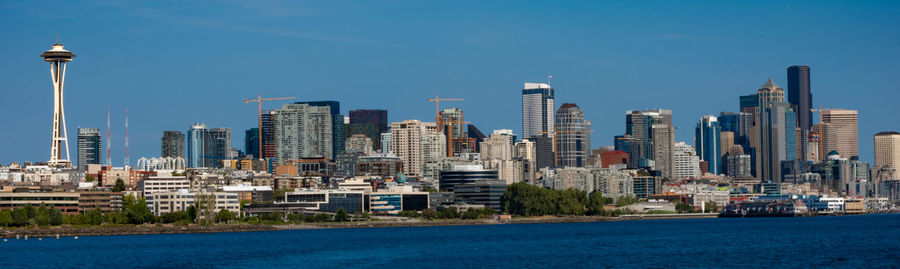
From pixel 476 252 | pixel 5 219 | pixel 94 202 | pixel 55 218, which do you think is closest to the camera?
pixel 476 252

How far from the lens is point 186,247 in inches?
4702

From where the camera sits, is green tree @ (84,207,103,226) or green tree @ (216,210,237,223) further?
green tree @ (216,210,237,223)

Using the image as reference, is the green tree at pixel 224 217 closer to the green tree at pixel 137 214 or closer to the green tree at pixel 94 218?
the green tree at pixel 137 214

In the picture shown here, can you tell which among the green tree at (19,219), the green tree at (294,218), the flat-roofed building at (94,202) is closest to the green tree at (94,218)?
the green tree at (19,219)

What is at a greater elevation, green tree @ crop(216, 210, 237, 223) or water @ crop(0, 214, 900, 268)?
green tree @ crop(216, 210, 237, 223)

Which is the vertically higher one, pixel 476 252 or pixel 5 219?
pixel 5 219

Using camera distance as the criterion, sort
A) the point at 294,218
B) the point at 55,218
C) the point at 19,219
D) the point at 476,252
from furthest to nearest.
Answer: the point at 294,218 → the point at 55,218 → the point at 19,219 → the point at 476,252

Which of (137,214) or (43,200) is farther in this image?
(43,200)

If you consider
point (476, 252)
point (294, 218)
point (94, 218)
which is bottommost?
point (476, 252)

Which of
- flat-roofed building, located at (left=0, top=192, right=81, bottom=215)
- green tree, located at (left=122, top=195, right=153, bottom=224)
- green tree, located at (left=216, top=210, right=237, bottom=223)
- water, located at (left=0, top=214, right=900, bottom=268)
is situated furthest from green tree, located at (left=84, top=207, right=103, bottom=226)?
water, located at (left=0, top=214, right=900, bottom=268)

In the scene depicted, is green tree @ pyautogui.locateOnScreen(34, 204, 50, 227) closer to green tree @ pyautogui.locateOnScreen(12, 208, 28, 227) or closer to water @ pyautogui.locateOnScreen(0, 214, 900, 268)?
green tree @ pyautogui.locateOnScreen(12, 208, 28, 227)

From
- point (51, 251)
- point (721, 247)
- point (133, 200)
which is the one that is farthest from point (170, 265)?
point (133, 200)

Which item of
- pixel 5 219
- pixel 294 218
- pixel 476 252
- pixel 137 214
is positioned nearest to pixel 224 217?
pixel 137 214

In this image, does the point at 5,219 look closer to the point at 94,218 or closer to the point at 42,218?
the point at 42,218
